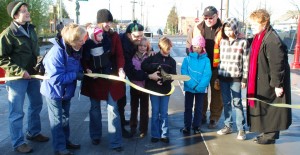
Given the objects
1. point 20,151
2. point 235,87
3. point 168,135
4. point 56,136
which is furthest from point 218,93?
point 20,151

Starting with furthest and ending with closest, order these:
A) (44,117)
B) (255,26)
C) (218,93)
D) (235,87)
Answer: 1. (44,117)
2. (218,93)
3. (235,87)
4. (255,26)

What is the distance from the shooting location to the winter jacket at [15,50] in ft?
15.2

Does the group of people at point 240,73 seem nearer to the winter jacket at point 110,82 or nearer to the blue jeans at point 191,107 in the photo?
the blue jeans at point 191,107

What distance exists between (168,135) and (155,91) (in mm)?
721

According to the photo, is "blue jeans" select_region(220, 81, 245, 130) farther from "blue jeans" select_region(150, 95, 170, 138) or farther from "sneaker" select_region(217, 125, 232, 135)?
"blue jeans" select_region(150, 95, 170, 138)

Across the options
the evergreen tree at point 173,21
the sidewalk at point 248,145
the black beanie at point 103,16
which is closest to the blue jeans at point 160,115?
the sidewalk at point 248,145

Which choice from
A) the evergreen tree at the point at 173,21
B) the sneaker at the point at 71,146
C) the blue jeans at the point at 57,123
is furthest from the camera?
the evergreen tree at the point at 173,21

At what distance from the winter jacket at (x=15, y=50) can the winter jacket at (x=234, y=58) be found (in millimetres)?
2777

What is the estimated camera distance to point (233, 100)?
5.48 metres

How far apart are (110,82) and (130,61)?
24.3 inches

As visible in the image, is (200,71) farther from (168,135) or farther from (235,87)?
(168,135)

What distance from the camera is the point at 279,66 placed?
4.72 meters

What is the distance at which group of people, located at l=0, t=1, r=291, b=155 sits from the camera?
4.62 metres

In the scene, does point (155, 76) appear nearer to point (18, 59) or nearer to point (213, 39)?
point (213, 39)
